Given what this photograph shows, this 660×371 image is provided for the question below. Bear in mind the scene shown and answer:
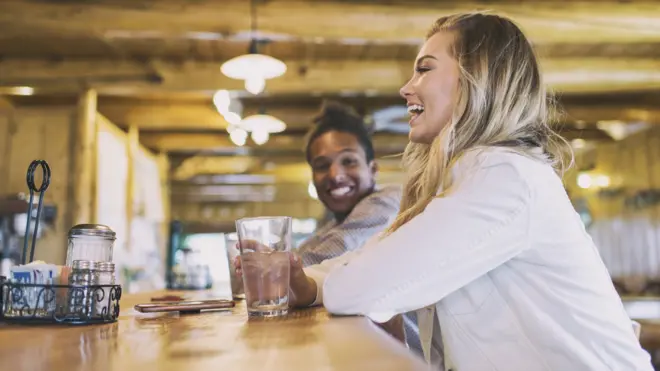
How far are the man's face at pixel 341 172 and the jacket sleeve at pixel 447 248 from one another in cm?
149

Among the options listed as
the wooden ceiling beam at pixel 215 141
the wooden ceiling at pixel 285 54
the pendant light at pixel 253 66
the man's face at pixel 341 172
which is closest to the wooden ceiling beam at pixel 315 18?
the wooden ceiling at pixel 285 54

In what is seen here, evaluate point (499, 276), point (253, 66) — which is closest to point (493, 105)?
point (499, 276)

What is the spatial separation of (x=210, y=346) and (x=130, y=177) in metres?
6.88

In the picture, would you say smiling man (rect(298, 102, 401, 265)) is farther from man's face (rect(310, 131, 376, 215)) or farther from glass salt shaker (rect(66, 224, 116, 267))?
glass salt shaker (rect(66, 224, 116, 267))

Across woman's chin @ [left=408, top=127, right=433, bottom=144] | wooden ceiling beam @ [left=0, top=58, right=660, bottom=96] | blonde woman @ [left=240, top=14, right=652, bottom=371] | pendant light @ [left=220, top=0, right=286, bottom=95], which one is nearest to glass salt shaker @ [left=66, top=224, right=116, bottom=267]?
blonde woman @ [left=240, top=14, right=652, bottom=371]

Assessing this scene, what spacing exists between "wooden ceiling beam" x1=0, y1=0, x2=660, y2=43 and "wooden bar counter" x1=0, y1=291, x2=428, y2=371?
3557mm

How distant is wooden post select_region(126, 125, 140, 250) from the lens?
23.3 feet

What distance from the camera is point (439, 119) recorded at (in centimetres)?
140

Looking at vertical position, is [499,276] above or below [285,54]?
below

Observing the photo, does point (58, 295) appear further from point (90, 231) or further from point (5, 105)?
point (5, 105)

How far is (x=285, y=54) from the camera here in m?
5.49

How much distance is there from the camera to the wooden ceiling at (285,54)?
436 centimetres

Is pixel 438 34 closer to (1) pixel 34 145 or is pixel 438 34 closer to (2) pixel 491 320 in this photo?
(2) pixel 491 320

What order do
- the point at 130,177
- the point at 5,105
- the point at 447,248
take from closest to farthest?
the point at 447,248
the point at 5,105
the point at 130,177
